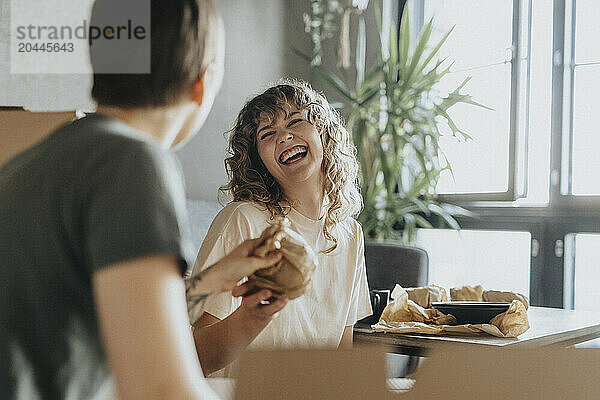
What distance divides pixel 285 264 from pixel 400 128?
131 cm

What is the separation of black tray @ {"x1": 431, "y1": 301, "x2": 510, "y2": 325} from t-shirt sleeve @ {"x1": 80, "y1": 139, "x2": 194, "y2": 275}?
0.49 metres

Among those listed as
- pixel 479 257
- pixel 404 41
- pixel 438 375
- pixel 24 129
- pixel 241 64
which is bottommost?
pixel 479 257

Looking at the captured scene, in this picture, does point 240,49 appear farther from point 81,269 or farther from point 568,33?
point 81,269

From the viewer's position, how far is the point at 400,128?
163cm

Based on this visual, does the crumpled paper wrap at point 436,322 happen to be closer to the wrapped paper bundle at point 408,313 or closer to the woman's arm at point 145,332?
the wrapped paper bundle at point 408,313

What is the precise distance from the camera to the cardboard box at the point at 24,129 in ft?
1.32

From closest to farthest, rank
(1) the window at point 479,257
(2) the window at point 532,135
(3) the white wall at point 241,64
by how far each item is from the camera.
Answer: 1. (3) the white wall at point 241,64
2. (2) the window at point 532,135
3. (1) the window at point 479,257

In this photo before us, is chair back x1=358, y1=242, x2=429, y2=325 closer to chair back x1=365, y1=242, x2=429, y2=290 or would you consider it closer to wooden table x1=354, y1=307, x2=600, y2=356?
chair back x1=365, y1=242, x2=429, y2=290

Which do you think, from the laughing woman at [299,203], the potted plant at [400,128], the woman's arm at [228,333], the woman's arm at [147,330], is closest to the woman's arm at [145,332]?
the woman's arm at [147,330]

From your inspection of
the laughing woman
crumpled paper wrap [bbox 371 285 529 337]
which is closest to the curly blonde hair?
the laughing woman

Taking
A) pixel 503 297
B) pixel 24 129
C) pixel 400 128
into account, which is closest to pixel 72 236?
pixel 24 129

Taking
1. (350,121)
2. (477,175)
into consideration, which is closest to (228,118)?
(350,121)

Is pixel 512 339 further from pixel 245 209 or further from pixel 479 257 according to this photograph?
pixel 479 257

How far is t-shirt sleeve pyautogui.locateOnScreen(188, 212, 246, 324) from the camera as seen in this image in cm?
53
